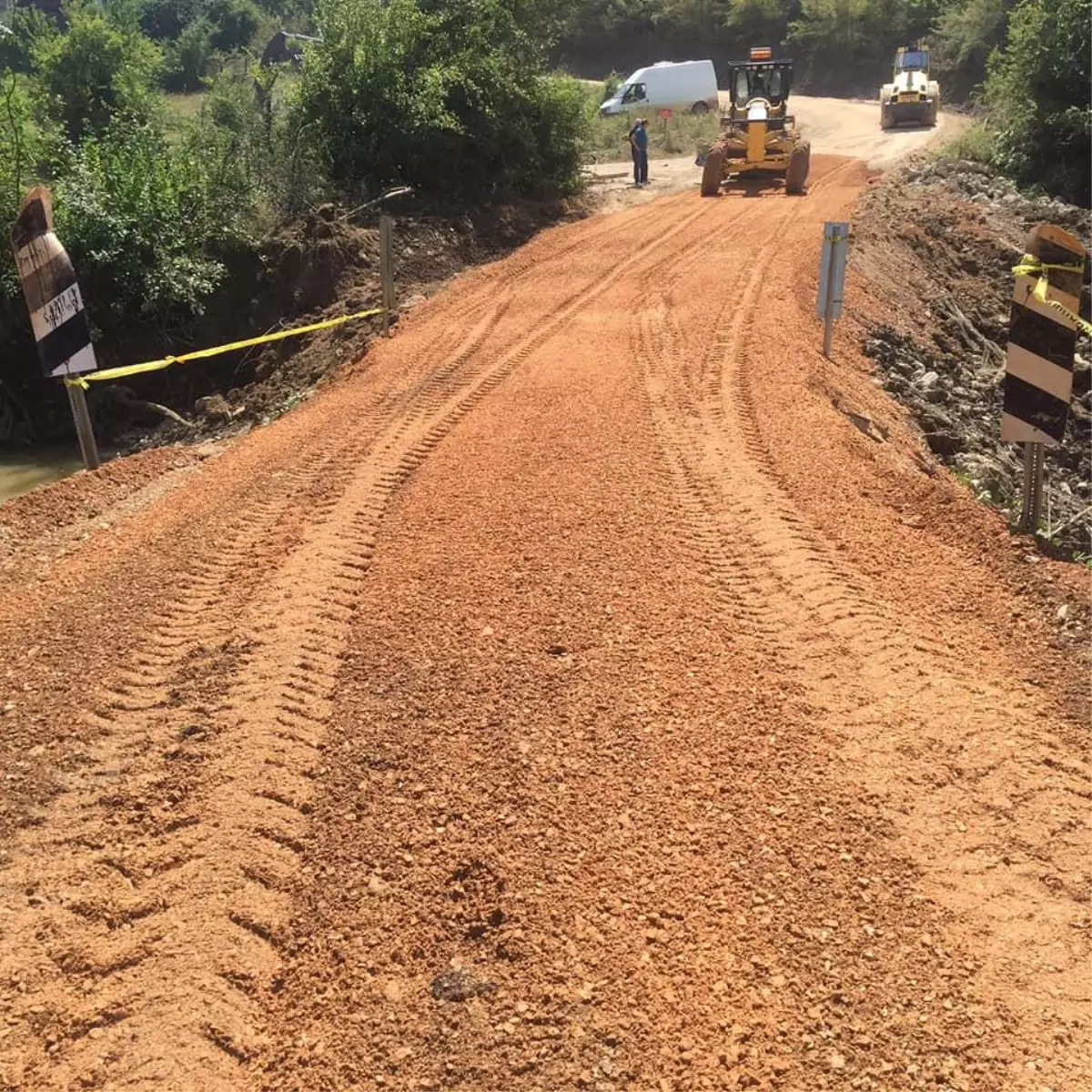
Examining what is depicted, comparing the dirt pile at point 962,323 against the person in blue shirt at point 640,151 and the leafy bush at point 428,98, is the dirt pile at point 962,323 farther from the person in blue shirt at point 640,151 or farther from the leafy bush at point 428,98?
the leafy bush at point 428,98

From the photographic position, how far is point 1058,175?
23062 millimetres

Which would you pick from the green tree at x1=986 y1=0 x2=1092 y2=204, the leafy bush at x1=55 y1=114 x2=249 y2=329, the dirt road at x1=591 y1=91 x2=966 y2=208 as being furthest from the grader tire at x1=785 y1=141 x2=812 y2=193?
the leafy bush at x1=55 y1=114 x2=249 y2=329

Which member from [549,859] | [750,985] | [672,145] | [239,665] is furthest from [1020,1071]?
[672,145]

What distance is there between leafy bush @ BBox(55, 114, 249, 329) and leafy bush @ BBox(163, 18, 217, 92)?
151ft

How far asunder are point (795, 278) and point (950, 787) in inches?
391

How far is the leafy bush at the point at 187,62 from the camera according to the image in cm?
5475

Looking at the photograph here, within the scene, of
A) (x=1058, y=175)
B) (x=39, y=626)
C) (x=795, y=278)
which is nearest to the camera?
(x=39, y=626)

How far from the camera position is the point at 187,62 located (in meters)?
55.2

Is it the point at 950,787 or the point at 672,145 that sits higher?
A: the point at 672,145

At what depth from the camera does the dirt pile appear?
30.2ft

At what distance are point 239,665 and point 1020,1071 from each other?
3.23m

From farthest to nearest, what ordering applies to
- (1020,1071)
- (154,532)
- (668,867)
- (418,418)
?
(418,418), (154,532), (668,867), (1020,1071)

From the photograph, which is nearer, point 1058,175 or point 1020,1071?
point 1020,1071

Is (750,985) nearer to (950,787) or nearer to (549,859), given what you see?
(549,859)
